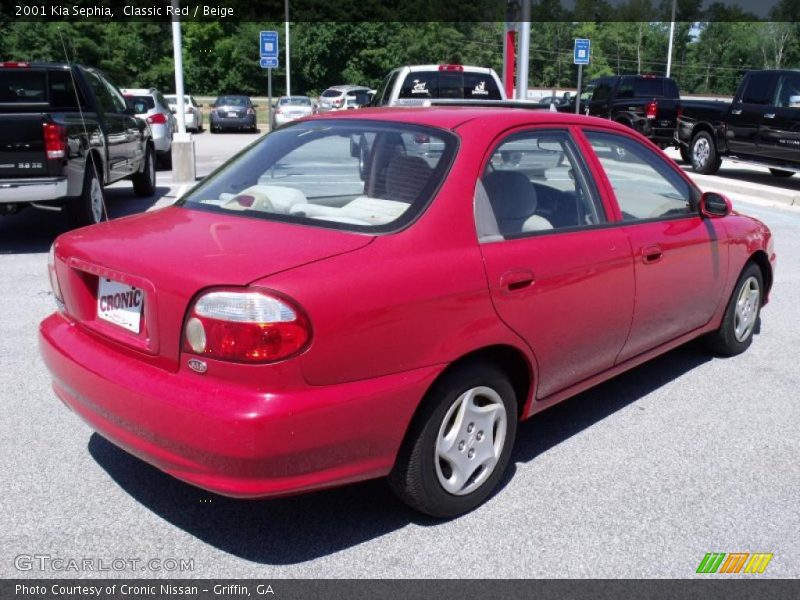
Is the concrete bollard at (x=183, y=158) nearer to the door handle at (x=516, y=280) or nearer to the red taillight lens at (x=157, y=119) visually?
the red taillight lens at (x=157, y=119)

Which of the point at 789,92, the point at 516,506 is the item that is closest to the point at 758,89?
the point at 789,92

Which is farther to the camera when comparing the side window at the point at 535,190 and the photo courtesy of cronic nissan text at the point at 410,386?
the side window at the point at 535,190

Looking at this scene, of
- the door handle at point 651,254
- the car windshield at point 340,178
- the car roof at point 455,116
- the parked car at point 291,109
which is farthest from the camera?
the parked car at point 291,109

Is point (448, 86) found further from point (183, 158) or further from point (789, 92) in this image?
→ point (789, 92)

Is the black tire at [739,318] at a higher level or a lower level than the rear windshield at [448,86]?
lower

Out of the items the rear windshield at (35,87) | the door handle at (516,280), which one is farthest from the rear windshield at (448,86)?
the door handle at (516,280)

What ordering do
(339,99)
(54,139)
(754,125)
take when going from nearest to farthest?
(54,139) < (754,125) < (339,99)

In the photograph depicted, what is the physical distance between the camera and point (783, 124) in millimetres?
13766

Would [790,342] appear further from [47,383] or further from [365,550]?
[47,383]

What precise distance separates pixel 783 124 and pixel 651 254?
441 inches

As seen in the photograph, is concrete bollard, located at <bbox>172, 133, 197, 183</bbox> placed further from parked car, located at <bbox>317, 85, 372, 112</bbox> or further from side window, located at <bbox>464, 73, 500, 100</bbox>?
parked car, located at <bbox>317, 85, 372, 112</bbox>

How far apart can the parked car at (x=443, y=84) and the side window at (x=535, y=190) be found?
9.73 metres

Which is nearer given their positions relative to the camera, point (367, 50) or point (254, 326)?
point (254, 326)

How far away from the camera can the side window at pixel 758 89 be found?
14.3 meters
